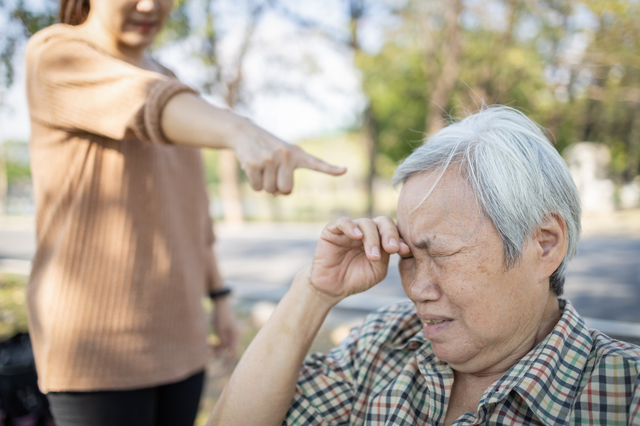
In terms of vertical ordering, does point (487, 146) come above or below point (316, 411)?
above

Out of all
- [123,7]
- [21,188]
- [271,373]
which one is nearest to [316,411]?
[271,373]

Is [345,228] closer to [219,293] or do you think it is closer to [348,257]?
[348,257]

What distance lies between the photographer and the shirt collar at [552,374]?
1287mm

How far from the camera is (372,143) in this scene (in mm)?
19062

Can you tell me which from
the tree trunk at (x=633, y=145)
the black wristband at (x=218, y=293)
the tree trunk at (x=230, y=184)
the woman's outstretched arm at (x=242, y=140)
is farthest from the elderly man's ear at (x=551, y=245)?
the tree trunk at (x=633, y=145)

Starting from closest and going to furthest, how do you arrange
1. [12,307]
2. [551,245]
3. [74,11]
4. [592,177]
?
[551,245] < [74,11] < [12,307] < [592,177]

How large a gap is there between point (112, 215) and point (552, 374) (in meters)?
1.49

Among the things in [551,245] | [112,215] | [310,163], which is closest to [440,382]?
[551,245]

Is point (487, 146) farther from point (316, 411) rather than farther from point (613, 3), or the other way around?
point (613, 3)

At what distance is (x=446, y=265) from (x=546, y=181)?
0.39 metres

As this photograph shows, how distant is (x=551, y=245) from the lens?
1463mm

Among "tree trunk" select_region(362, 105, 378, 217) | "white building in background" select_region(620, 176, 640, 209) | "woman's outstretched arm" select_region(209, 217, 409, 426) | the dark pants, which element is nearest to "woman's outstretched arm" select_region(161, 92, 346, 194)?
"woman's outstretched arm" select_region(209, 217, 409, 426)

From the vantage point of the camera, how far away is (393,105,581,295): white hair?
1378 mm

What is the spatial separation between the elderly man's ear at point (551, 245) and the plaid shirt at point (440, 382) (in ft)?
0.54
